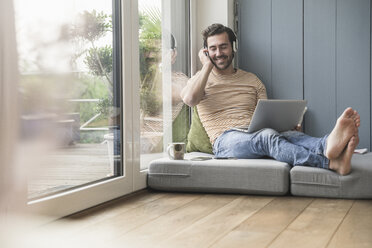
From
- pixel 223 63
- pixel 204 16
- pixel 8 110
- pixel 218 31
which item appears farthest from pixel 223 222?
pixel 204 16

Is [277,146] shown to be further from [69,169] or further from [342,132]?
[69,169]

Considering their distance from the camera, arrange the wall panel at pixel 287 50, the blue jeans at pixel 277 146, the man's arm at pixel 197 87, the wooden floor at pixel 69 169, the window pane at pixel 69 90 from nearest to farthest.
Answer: the window pane at pixel 69 90 < the wooden floor at pixel 69 169 < the blue jeans at pixel 277 146 < the man's arm at pixel 197 87 < the wall panel at pixel 287 50

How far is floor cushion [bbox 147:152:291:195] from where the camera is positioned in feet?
9.95

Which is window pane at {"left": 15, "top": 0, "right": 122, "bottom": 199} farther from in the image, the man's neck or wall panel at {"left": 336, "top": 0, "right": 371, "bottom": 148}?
wall panel at {"left": 336, "top": 0, "right": 371, "bottom": 148}

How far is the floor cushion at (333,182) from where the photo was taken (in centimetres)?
288

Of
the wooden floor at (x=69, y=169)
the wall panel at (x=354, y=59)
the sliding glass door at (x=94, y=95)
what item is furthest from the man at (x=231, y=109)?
the wooden floor at (x=69, y=169)

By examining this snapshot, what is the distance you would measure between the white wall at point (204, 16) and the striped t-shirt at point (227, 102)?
0.41 metres

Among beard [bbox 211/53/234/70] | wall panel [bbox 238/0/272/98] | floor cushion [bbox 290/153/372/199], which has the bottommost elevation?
floor cushion [bbox 290/153/372/199]

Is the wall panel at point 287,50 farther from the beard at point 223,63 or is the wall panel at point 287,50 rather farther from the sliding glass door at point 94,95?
the sliding glass door at point 94,95

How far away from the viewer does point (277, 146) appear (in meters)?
3.13

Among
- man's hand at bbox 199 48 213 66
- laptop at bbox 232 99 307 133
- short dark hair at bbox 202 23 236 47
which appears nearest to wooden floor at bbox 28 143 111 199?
laptop at bbox 232 99 307 133

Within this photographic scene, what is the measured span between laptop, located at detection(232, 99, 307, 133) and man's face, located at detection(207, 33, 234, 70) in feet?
2.13

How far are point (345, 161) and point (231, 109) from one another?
105 centimetres

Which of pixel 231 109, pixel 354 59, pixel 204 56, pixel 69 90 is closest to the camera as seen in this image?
pixel 69 90
